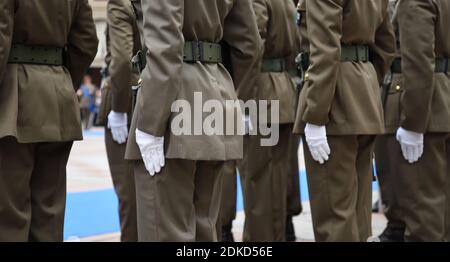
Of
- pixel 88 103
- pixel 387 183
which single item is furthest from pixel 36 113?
pixel 88 103

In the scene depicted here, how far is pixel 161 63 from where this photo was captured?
3.02 meters

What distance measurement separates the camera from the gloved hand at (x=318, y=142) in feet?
12.8

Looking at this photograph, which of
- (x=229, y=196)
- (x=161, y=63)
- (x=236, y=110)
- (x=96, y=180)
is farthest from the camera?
(x=96, y=180)

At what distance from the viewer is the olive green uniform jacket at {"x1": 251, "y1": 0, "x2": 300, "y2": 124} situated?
5.09m

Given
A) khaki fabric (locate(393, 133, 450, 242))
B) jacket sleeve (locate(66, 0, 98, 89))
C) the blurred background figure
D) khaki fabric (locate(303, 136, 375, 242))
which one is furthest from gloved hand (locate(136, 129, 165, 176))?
the blurred background figure

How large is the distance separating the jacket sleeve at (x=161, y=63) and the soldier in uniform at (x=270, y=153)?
77.0 inches

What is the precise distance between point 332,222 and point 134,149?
1.40 m

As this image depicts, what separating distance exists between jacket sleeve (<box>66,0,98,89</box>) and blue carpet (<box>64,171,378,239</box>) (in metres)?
1.99

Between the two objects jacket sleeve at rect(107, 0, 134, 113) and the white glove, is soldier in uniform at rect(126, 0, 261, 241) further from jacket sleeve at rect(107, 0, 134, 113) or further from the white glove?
the white glove

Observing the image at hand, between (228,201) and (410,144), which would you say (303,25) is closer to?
(410,144)

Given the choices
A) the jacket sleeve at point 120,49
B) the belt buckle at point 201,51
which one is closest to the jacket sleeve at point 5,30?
the belt buckle at point 201,51

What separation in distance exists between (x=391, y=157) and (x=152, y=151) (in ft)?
8.28

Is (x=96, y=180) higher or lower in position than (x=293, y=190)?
lower

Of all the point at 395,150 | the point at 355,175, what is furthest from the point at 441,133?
the point at 355,175
